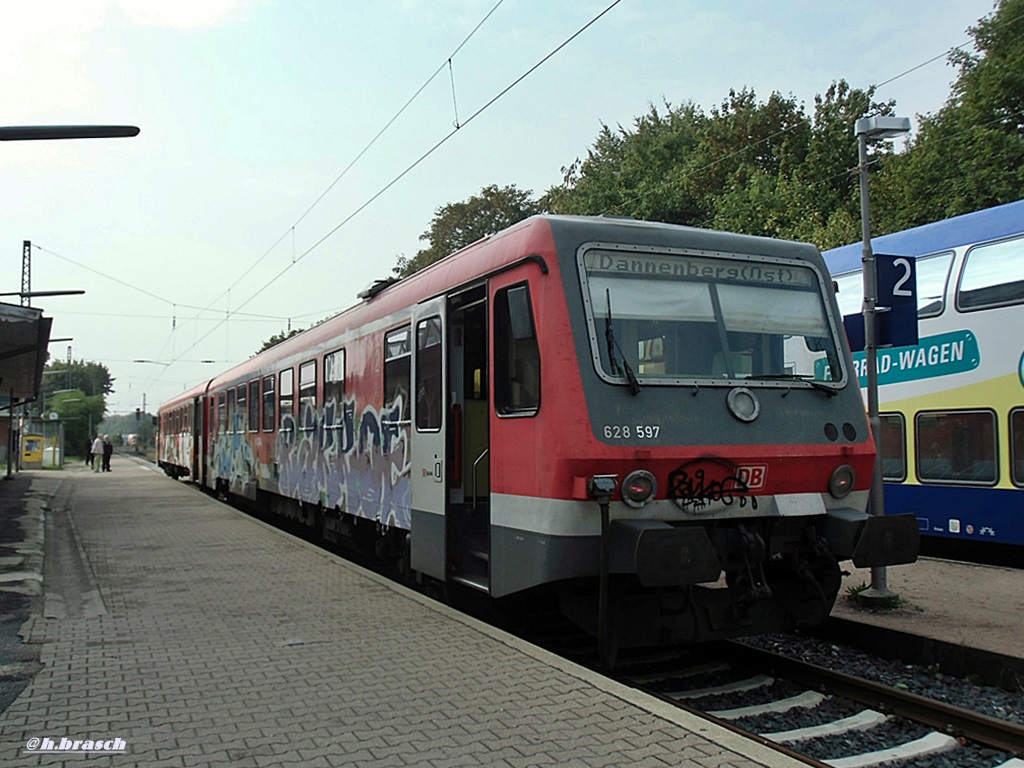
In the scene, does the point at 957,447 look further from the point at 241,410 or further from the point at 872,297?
the point at 241,410

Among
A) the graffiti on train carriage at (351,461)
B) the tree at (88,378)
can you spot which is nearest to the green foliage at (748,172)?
the graffiti on train carriage at (351,461)

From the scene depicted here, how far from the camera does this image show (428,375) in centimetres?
814

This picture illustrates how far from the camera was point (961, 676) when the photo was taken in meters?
6.76

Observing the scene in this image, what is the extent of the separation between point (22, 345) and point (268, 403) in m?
4.78

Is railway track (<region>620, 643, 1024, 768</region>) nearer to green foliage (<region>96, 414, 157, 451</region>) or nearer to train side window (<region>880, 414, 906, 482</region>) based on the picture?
train side window (<region>880, 414, 906, 482</region>)

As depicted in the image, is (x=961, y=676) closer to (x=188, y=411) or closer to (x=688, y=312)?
(x=688, y=312)

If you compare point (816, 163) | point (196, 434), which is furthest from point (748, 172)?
point (196, 434)

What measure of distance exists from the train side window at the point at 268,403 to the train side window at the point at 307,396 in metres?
2.00

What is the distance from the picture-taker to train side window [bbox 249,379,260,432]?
17.2 meters

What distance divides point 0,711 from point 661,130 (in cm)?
Answer: 4086

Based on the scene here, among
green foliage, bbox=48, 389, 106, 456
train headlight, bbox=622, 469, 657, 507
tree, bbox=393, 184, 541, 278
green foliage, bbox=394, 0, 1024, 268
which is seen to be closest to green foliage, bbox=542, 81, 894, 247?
green foliage, bbox=394, 0, 1024, 268

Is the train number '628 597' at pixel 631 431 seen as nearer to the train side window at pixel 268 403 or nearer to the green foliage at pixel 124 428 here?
the train side window at pixel 268 403

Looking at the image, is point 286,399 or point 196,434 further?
point 196,434

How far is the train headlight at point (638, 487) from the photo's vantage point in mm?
6043
